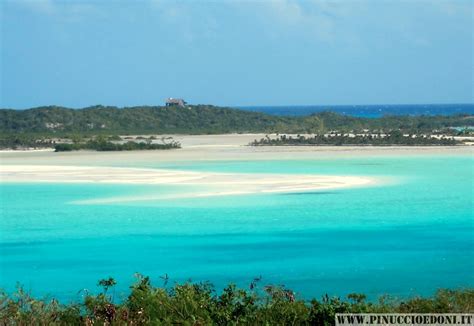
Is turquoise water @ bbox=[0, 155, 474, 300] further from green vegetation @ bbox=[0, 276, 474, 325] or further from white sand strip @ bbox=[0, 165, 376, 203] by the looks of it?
green vegetation @ bbox=[0, 276, 474, 325]

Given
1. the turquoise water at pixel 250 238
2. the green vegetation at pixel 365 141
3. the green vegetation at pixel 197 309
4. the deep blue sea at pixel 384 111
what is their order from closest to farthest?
the green vegetation at pixel 197 309
the turquoise water at pixel 250 238
the green vegetation at pixel 365 141
the deep blue sea at pixel 384 111

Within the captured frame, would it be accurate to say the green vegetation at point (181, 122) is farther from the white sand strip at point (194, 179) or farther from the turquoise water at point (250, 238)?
the turquoise water at point (250, 238)

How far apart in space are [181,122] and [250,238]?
2840 cm

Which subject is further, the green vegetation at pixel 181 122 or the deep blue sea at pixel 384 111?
the deep blue sea at pixel 384 111

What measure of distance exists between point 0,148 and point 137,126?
36.7 feet

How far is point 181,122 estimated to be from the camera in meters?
39.1

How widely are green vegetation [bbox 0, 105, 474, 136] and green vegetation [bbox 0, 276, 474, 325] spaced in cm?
2715

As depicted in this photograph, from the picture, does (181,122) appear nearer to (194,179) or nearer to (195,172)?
(195,172)

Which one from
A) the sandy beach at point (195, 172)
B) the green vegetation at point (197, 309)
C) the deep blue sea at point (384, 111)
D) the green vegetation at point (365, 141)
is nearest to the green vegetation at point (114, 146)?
the sandy beach at point (195, 172)

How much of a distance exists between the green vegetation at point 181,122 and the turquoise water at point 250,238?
18074 millimetres

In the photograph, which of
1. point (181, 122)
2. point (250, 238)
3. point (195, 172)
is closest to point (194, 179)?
point (195, 172)

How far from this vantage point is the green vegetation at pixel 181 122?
114 ft

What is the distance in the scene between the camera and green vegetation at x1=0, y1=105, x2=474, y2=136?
34.8 meters

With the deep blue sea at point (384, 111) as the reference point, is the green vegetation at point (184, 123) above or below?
above
